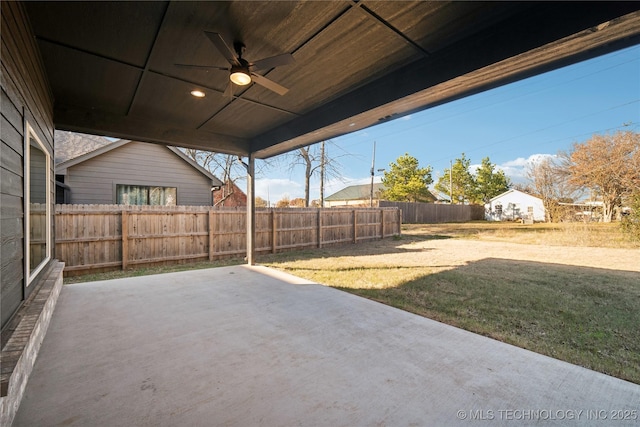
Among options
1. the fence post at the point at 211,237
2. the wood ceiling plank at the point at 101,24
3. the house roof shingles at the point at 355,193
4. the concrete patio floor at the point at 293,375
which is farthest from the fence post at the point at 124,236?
the house roof shingles at the point at 355,193

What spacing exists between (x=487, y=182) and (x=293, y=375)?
34780mm

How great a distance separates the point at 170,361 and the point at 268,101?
3.19 metres

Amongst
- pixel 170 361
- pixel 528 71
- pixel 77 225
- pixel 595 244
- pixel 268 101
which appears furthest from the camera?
pixel 595 244

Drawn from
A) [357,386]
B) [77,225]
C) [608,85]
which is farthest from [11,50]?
[608,85]

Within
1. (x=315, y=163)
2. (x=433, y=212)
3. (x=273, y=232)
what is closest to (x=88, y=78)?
(x=273, y=232)

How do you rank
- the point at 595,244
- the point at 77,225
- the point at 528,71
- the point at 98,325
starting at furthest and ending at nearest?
the point at 595,244
the point at 77,225
the point at 98,325
the point at 528,71

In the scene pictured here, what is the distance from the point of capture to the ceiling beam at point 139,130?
3.97 m

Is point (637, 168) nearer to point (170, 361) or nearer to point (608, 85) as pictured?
point (608, 85)

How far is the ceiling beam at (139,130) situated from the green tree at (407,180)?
71.0ft

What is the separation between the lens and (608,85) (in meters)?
17.0

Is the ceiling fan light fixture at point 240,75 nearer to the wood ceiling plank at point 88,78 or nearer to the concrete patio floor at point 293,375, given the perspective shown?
the wood ceiling plank at point 88,78

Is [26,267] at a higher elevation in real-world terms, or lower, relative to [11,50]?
lower

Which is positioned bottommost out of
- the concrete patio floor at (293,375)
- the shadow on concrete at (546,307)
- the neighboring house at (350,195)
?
the shadow on concrete at (546,307)

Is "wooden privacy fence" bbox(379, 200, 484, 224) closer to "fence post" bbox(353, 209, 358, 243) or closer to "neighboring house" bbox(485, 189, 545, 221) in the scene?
"neighboring house" bbox(485, 189, 545, 221)
